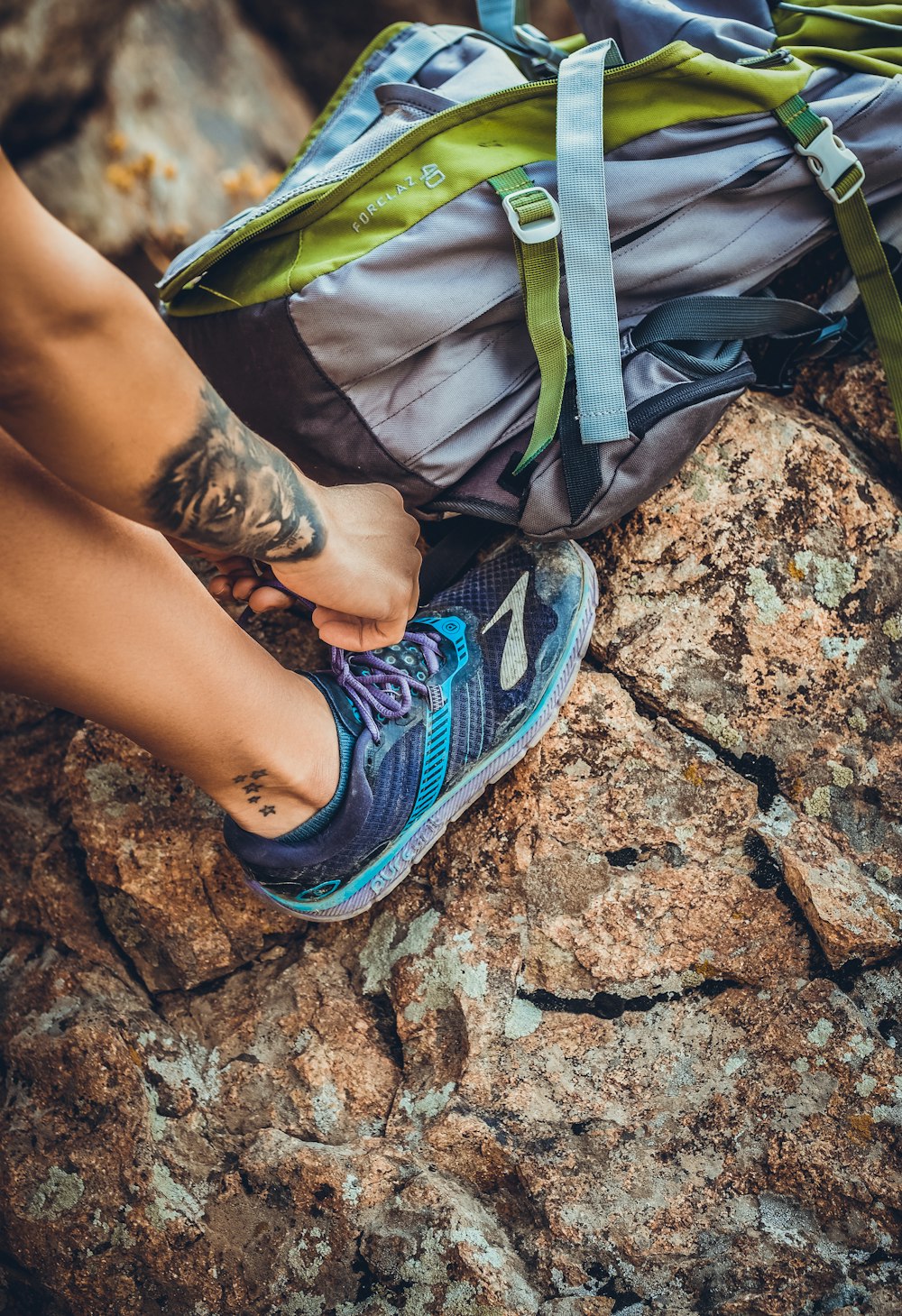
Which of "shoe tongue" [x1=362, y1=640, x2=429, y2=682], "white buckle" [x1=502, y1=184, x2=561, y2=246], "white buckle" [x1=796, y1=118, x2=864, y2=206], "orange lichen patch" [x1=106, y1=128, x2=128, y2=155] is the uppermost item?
"orange lichen patch" [x1=106, y1=128, x2=128, y2=155]

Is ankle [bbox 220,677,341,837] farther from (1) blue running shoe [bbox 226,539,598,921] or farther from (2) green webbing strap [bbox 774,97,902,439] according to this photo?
(2) green webbing strap [bbox 774,97,902,439]

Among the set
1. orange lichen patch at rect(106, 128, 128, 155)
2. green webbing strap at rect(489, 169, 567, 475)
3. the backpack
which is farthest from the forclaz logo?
orange lichen patch at rect(106, 128, 128, 155)

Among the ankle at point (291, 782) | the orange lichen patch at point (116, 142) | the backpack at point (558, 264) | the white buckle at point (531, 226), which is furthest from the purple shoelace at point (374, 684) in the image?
the orange lichen patch at point (116, 142)

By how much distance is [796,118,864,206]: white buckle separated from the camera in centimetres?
184

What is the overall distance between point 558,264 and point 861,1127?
1.79 m

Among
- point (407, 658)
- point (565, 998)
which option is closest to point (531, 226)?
point (407, 658)

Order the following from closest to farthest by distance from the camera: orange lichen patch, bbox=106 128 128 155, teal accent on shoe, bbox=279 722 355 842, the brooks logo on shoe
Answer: teal accent on shoe, bbox=279 722 355 842 < the brooks logo on shoe < orange lichen patch, bbox=106 128 128 155

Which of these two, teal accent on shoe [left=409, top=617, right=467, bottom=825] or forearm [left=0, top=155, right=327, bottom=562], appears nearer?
forearm [left=0, top=155, right=327, bottom=562]

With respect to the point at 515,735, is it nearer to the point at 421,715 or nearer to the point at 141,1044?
the point at 421,715

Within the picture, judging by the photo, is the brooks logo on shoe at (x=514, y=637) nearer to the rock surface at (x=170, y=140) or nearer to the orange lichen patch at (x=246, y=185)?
the orange lichen patch at (x=246, y=185)

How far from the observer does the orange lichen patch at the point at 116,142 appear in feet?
13.5

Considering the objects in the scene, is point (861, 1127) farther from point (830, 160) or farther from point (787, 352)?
point (830, 160)

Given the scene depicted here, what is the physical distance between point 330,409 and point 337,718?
0.65m

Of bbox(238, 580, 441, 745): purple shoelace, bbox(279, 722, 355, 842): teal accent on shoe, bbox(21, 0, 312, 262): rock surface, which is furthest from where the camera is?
bbox(21, 0, 312, 262): rock surface
